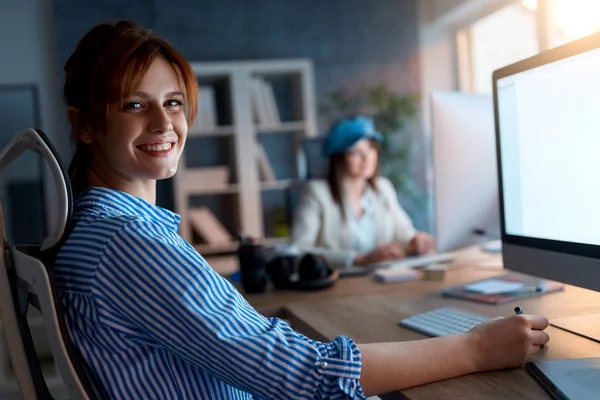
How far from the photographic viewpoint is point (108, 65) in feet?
3.18

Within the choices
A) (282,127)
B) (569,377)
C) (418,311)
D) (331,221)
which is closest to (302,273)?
(418,311)

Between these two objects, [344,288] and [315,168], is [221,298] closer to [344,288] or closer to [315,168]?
[344,288]

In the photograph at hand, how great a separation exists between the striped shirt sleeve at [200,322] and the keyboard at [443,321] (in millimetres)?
387

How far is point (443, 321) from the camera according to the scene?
121 centimetres

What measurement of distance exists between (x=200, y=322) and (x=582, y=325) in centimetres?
77

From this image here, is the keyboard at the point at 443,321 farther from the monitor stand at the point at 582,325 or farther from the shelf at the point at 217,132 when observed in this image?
the shelf at the point at 217,132

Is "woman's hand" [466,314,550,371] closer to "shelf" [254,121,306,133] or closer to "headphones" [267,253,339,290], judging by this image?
"headphones" [267,253,339,290]

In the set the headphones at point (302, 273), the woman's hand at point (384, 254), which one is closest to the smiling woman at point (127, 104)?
the headphones at point (302, 273)

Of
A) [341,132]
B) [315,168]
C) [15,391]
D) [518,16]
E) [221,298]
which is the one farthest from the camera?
[518,16]

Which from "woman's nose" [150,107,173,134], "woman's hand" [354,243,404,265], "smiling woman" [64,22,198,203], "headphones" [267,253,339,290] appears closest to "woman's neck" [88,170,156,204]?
"smiling woman" [64,22,198,203]

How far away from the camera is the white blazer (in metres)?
2.76

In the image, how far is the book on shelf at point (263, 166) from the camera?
4316mm

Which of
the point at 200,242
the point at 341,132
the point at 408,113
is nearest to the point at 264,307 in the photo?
the point at 341,132

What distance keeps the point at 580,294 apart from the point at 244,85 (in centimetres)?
318
